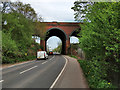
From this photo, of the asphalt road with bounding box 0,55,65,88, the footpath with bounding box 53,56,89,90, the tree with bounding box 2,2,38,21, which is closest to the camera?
Answer: the footpath with bounding box 53,56,89,90

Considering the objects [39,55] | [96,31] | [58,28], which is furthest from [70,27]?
[96,31]

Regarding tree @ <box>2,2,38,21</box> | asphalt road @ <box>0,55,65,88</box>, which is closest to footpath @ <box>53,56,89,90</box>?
asphalt road @ <box>0,55,65,88</box>

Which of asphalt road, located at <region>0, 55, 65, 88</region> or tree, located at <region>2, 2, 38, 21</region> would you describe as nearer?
asphalt road, located at <region>0, 55, 65, 88</region>

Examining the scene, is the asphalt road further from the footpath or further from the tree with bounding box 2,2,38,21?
the tree with bounding box 2,2,38,21

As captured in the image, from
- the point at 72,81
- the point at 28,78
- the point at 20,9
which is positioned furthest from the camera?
the point at 20,9

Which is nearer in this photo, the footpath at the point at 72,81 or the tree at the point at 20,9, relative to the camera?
the footpath at the point at 72,81

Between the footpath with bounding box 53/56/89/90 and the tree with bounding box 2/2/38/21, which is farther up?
the tree with bounding box 2/2/38/21

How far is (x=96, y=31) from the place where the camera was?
7.03m

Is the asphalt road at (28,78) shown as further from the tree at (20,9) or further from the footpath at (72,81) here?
the tree at (20,9)

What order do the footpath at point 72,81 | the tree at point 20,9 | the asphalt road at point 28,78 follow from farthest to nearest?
the tree at point 20,9, the asphalt road at point 28,78, the footpath at point 72,81

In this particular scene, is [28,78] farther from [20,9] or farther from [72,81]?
[20,9]

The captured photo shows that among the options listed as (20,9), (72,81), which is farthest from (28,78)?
(20,9)

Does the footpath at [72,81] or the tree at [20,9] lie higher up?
the tree at [20,9]

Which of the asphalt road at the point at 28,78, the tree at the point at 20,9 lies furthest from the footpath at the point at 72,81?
the tree at the point at 20,9
